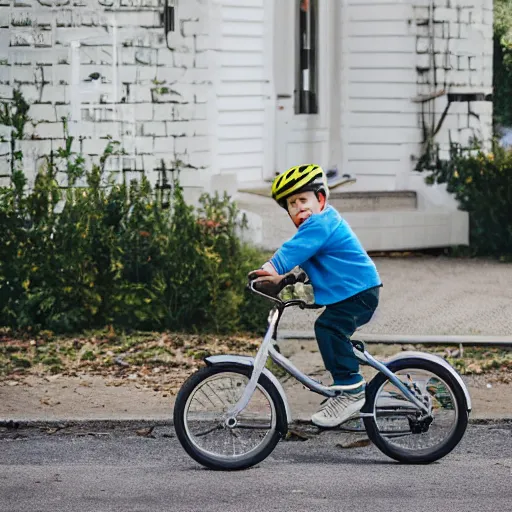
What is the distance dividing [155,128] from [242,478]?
6.83 metres

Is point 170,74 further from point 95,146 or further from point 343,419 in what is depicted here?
point 343,419

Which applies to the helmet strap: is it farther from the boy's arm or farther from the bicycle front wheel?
the bicycle front wheel

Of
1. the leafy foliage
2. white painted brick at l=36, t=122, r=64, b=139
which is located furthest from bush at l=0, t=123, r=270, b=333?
the leafy foliage

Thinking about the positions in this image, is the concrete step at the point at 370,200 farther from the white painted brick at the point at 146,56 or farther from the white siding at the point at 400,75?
the white painted brick at the point at 146,56

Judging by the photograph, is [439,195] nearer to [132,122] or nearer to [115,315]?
[132,122]

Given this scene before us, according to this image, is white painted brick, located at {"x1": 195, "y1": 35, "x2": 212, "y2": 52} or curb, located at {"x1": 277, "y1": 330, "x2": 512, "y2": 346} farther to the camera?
white painted brick, located at {"x1": 195, "y1": 35, "x2": 212, "y2": 52}

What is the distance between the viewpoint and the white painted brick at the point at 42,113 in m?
12.0

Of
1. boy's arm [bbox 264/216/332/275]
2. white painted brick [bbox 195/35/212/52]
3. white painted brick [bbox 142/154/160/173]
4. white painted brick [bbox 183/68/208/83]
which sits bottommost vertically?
boy's arm [bbox 264/216/332/275]

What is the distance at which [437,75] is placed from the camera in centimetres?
1494

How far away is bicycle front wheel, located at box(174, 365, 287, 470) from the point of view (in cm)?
629

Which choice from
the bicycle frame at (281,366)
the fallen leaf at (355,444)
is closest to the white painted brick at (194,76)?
the fallen leaf at (355,444)

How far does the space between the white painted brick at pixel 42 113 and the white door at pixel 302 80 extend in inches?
135

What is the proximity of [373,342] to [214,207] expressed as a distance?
201 cm

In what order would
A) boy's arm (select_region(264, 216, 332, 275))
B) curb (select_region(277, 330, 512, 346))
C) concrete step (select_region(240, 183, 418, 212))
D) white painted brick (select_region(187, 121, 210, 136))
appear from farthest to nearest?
concrete step (select_region(240, 183, 418, 212)) < white painted brick (select_region(187, 121, 210, 136)) < curb (select_region(277, 330, 512, 346)) < boy's arm (select_region(264, 216, 332, 275))
